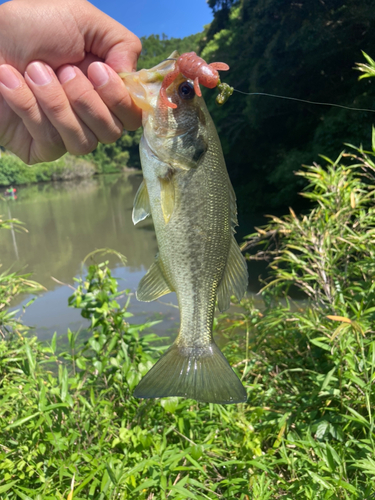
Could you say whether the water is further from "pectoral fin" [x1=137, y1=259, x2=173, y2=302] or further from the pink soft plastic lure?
the pink soft plastic lure

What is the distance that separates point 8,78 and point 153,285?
3.38 ft

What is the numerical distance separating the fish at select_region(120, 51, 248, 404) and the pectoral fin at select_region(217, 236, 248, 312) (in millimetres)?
54

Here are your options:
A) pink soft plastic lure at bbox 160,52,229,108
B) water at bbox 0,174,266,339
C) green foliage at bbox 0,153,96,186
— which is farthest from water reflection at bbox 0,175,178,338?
green foliage at bbox 0,153,96,186

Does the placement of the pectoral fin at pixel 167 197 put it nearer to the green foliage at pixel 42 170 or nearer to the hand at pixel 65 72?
the hand at pixel 65 72

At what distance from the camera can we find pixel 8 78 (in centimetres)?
138

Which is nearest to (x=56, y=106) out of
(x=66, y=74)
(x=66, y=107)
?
(x=66, y=107)

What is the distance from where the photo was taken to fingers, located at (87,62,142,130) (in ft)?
4.82

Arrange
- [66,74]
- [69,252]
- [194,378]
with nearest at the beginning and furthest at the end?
[194,378] → [66,74] → [69,252]

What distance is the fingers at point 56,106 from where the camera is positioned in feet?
4.66

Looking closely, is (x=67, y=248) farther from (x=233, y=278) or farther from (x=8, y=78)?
(x=233, y=278)

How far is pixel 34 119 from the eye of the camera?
153 centimetres

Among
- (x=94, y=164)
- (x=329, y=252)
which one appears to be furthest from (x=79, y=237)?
(x=94, y=164)

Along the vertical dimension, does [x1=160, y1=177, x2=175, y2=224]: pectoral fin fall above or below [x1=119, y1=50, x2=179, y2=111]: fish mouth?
below

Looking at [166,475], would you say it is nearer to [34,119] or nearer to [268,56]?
[34,119]
